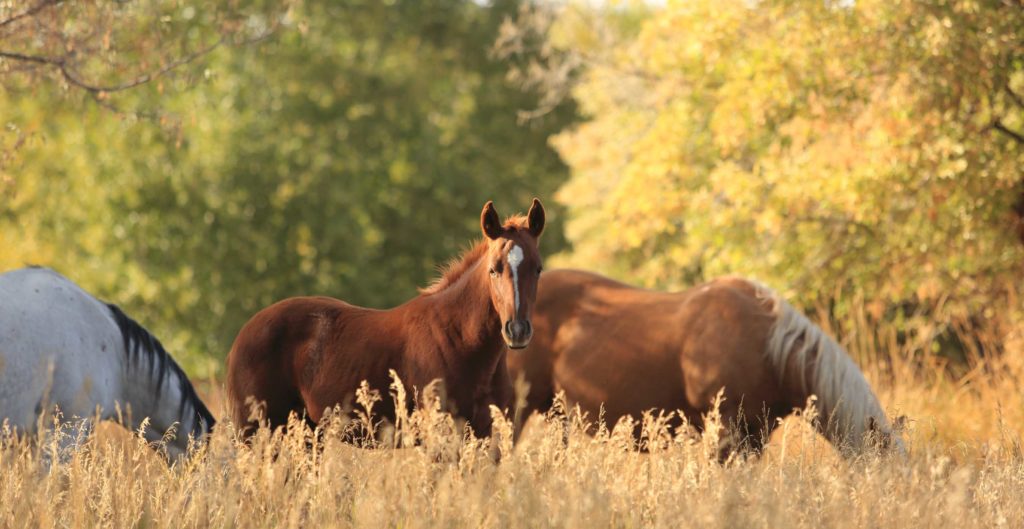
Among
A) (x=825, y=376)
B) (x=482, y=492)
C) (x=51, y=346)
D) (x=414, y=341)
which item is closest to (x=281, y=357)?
(x=414, y=341)

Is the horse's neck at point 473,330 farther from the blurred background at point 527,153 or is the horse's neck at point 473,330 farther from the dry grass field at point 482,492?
the blurred background at point 527,153

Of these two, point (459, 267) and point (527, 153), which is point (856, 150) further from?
point (527, 153)

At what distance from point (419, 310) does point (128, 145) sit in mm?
19064

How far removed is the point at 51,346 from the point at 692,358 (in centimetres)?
400

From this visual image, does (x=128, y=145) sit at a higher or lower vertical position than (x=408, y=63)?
lower

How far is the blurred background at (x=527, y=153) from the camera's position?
32.0 ft

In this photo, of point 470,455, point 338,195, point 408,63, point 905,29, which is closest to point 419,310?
point 470,455

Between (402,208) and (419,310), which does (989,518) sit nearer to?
(419,310)

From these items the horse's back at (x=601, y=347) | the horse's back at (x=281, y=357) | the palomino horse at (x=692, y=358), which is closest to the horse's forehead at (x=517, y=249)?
the horse's back at (x=281, y=357)

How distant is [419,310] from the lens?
616cm

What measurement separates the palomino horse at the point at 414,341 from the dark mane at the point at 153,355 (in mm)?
354

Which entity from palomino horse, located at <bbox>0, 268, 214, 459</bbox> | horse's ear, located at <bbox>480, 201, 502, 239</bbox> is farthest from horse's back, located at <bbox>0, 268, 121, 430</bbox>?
horse's ear, located at <bbox>480, 201, 502, 239</bbox>

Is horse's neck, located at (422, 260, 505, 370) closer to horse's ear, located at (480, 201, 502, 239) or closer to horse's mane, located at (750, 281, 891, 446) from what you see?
horse's ear, located at (480, 201, 502, 239)

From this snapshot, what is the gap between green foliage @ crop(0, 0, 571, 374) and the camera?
76.6 feet
